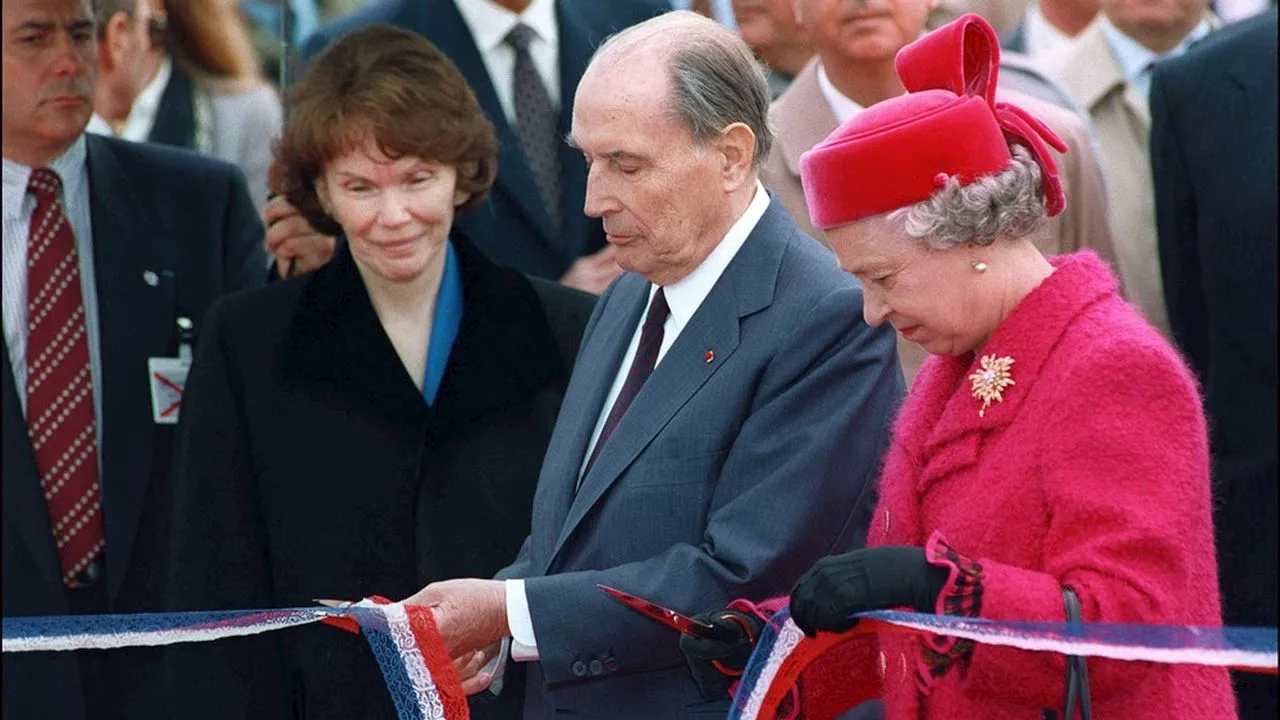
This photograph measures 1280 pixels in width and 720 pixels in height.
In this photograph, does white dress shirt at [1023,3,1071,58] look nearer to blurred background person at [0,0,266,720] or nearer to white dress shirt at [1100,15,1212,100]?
white dress shirt at [1100,15,1212,100]

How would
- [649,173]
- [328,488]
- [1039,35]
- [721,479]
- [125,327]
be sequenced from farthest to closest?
[1039,35] → [125,327] → [328,488] → [649,173] → [721,479]

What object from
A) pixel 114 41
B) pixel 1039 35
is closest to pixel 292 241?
pixel 114 41

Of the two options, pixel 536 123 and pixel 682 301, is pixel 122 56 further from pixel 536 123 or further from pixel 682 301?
pixel 682 301

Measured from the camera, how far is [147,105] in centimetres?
635

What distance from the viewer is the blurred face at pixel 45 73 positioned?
461 cm

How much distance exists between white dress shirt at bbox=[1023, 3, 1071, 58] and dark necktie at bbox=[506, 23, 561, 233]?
214 centimetres

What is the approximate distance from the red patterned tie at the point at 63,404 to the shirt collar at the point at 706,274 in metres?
1.68

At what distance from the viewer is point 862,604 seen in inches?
108

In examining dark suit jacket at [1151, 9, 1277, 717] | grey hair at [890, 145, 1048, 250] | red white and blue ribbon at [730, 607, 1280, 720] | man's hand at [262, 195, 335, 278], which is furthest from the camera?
man's hand at [262, 195, 335, 278]

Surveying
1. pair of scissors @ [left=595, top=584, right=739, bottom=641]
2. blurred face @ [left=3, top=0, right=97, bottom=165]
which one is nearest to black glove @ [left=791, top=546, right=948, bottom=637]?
pair of scissors @ [left=595, top=584, right=739, bottom=641]

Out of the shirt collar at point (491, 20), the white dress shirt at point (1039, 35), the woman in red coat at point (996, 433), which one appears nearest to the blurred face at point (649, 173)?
the woman in red coat at point (996, 433)

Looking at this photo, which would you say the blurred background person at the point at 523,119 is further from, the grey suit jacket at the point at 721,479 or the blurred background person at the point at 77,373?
the grey suit jacket at the point at 721,479

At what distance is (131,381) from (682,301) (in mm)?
1661

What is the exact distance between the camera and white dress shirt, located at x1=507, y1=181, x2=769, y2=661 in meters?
3.40
